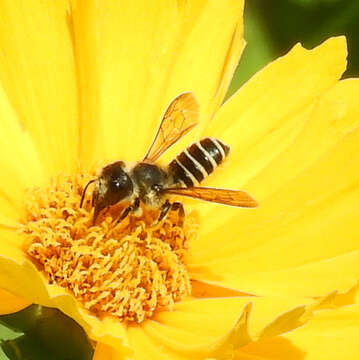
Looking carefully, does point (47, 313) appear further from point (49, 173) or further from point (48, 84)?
point (48, 84)

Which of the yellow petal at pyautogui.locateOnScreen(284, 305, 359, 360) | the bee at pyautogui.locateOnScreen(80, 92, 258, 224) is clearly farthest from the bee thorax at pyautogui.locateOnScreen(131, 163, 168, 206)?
the yellow petal at pyautogui.locateOnScreen(284, 305, 359, 360)

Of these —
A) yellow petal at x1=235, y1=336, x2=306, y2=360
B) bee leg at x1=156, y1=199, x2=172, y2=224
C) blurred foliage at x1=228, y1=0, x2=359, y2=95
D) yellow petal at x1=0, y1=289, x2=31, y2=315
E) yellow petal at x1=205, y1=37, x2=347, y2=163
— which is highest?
blurred foliage at x1=228, y1=0, x2=359, y2=95

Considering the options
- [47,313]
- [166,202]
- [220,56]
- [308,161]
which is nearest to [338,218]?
[308,161]

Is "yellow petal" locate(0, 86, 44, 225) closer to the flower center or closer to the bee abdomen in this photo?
the flower center

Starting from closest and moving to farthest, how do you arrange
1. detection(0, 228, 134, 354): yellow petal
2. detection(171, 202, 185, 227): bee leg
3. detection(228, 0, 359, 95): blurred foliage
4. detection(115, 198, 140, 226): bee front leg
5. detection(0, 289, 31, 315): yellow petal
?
detection(0, 228, 134, 354): yellow petal < detection(0, 289, 31, 315): yellow petal < detection(115, 198, 140, 226): bee front leg < detection(171, 202, 185, 227): bee leg < detection(228, 0, 359, 95): blurred foliage

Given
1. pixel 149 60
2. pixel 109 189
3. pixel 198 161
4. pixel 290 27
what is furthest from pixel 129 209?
pixel 290 27

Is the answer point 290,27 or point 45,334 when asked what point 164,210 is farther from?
point 290,27

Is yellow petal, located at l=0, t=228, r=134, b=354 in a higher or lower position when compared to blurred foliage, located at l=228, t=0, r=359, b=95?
lower

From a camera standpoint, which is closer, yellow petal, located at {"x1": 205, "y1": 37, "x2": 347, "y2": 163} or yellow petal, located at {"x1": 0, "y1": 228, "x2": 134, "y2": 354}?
yellow petal, located at {"x1": 0, "y1": 228, "x2": 134, "y2": 354}
